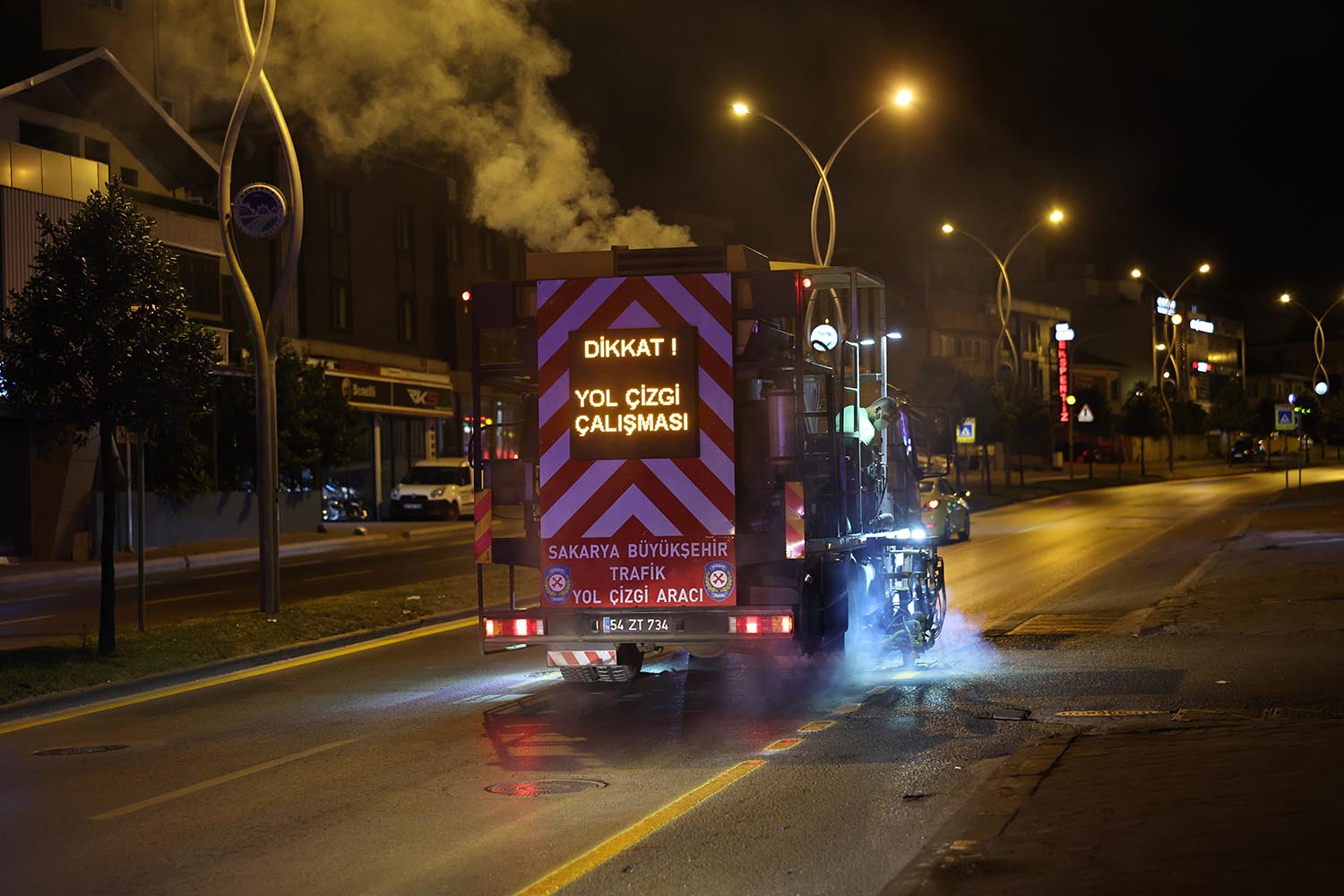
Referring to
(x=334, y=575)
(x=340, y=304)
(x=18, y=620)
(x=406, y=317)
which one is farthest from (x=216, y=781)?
(x=406, y=317)

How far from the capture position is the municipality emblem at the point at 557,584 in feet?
36.0

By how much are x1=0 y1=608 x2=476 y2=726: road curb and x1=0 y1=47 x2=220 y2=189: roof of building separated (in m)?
21.9

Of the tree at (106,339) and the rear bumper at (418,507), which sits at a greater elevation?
the tree at (106,339)

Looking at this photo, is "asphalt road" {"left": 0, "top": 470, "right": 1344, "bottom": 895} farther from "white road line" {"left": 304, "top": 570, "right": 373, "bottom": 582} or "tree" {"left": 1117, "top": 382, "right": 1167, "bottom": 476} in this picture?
"tree" {"left": 1117, "top": 382, "right": 1167, "bottom": 476}

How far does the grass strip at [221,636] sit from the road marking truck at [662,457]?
408cm

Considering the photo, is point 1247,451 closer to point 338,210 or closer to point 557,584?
point 338,210

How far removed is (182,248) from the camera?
38594 millimetres

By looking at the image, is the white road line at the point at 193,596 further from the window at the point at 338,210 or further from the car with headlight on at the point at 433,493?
the window at the point at 338,210

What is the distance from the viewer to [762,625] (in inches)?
412

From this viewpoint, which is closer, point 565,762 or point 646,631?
point 565,762

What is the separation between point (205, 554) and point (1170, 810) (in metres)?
29.4

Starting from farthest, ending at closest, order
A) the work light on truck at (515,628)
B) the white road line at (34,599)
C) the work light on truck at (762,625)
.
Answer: the white road line at (34,599) < the work light on truck at (515,628) < the work light on truck at (762,625)

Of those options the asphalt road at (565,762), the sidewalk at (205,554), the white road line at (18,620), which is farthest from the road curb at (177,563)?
the asphalt road at (565,762)

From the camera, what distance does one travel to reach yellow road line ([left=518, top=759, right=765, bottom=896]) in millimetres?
6371
